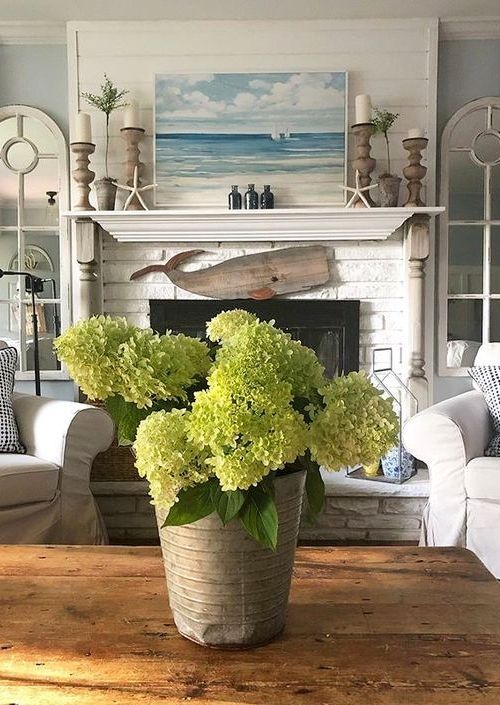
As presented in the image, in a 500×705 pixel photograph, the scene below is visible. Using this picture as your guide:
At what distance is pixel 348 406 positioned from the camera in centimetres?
98

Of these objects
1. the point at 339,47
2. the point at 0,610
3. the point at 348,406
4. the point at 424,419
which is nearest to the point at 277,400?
the point at 348,406

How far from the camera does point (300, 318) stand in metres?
3.65

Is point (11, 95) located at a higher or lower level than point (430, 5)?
lower

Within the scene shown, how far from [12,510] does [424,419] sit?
1.47 m

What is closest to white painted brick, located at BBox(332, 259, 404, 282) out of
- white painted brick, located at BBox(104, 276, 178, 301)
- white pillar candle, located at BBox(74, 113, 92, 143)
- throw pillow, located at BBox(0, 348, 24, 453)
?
white painted brick, located at BBox(104, 276, 178, 301)

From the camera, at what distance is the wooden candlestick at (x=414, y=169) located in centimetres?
341

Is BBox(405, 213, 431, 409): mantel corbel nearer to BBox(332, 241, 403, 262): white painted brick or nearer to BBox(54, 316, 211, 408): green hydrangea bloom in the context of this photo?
BBox(332, 241, 403, 262): white painted brick

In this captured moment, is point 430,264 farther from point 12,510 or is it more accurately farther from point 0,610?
point 0,610

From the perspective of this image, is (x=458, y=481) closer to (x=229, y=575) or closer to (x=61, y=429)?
(x=61, y=429)

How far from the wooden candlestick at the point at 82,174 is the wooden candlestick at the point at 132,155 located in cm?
17

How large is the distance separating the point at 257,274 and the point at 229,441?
280cm

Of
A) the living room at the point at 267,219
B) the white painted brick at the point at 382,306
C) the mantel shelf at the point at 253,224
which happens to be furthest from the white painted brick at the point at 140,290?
the white painted brick at the point at 382,306

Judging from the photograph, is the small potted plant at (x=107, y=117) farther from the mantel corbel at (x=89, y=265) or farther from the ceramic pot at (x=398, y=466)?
the ceramic pot at (x=398, y=466)

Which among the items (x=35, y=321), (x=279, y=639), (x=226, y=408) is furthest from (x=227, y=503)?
(x=35, y=321)
